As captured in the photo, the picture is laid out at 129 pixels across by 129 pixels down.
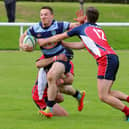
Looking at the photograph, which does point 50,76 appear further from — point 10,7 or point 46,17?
point 10,7

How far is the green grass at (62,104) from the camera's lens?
10.2 metres

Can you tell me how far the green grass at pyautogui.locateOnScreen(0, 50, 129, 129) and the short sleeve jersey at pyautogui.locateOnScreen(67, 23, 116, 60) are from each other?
1105 mm

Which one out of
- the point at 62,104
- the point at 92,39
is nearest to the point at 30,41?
the point at 92,39

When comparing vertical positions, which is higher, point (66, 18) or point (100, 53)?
point (100, 53)

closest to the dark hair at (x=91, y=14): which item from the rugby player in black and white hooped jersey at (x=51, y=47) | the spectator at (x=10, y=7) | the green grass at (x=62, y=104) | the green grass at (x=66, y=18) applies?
the rugby player in black and white hooped jersey at (x=51, y=47)

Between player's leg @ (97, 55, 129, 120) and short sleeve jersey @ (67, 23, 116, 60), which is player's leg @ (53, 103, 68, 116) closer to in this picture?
player's leg @ (97, 55, 129, 120)

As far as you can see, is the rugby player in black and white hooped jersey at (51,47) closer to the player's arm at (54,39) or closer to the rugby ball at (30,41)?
the rugby ball at (30,41)

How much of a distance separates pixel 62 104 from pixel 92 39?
246 centimetres

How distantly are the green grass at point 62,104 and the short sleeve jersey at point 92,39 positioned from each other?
3.62 feet

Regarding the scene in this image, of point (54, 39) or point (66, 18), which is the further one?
point (66, 18)

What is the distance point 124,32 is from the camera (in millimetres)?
29469

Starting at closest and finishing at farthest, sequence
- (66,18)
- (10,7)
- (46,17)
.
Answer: (46,17)
(10,7)
(66,18)

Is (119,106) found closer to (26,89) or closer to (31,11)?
(26,89)

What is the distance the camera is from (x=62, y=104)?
12492mm
